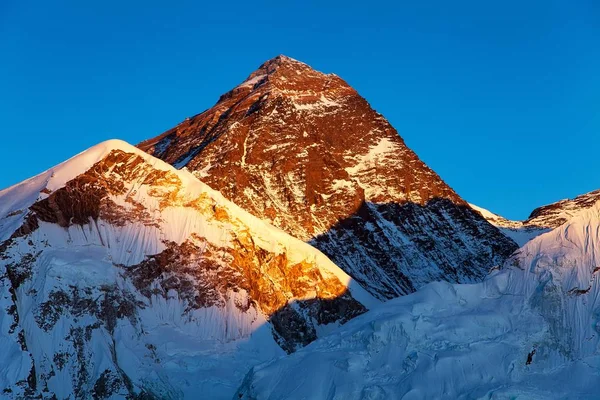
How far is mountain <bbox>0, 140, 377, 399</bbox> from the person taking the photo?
106m

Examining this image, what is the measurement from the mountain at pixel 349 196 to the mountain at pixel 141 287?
33.9m

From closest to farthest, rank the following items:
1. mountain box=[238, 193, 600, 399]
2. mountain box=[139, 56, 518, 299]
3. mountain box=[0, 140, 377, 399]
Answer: mountain box=[238, 193, 600, 399], mountain box=[0, 140, 377, 399], mountain box=[139, 56, 518, 299]

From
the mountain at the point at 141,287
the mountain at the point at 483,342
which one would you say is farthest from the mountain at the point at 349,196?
the mountain at the point at 483,342

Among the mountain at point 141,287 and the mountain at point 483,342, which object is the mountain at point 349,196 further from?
the mountain at point 483,342

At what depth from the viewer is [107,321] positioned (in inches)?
4341

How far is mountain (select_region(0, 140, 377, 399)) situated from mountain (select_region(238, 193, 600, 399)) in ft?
68.4

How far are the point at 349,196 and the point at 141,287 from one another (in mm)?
65943

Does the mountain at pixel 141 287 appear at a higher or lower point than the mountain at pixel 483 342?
higher

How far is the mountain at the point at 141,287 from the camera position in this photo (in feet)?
347

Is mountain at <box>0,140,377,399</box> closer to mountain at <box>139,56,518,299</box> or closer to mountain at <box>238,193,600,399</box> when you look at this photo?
mountain at <box>238,193,600,399</box>

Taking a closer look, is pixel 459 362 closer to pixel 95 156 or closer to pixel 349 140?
pixel 95 156

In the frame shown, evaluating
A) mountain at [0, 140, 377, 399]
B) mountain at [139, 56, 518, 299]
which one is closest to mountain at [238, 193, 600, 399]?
mountain at [0, 140, 377, 399]

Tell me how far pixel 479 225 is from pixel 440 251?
48.6 ft

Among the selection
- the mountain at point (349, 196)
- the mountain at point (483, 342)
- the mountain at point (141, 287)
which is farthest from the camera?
the mountain at point (349, 196)
